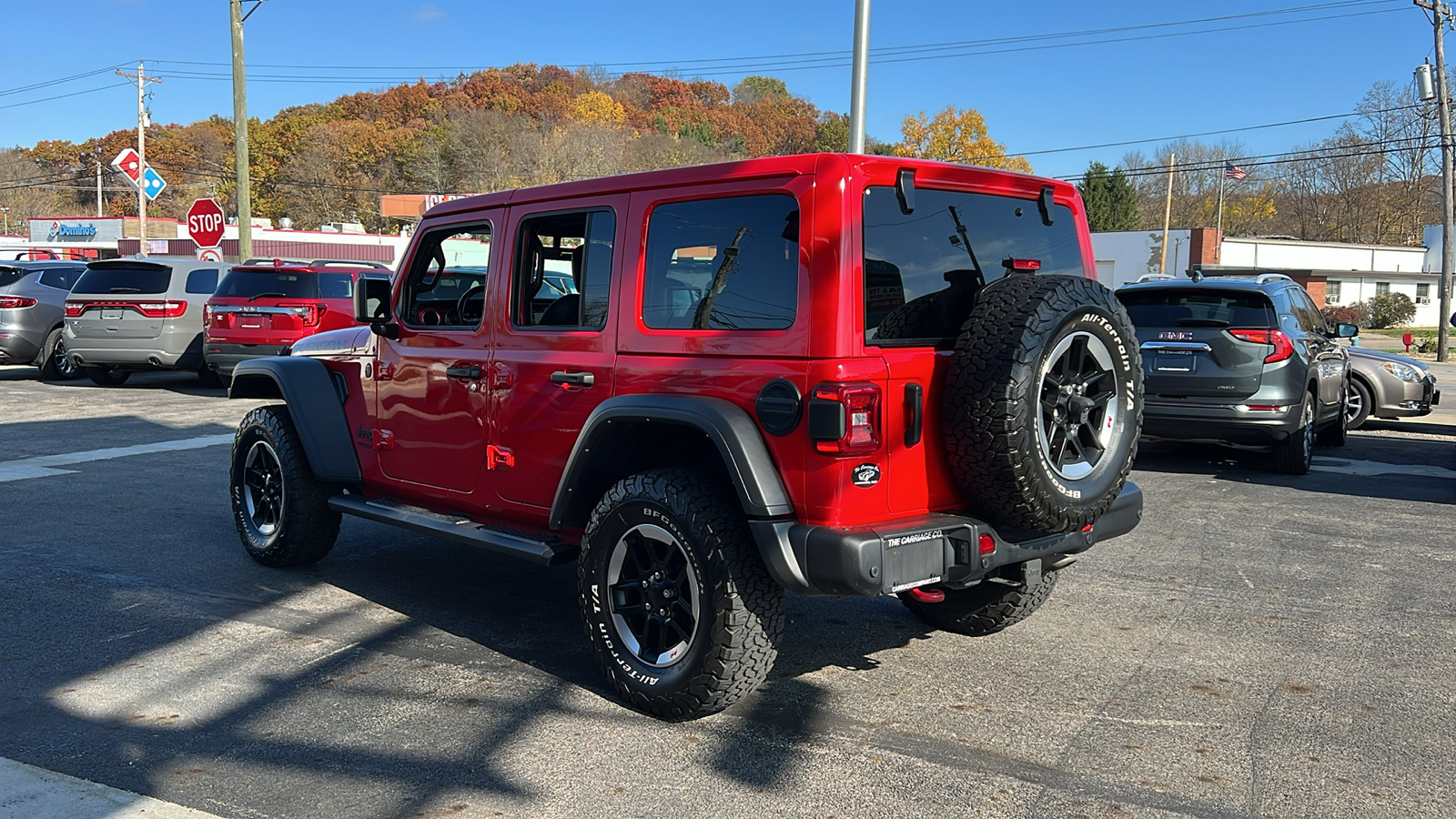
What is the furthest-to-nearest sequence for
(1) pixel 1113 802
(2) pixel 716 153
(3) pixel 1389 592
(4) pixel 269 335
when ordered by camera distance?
(2) pixel 716 153, (4) pixel 269 335, (3) pixel 1389 592, (1) pixel 1113 802

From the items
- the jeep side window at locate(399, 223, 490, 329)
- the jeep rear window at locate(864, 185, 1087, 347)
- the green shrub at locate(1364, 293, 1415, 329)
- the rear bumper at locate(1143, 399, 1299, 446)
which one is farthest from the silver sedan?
Answer: the green shrub at locate(1364, 293, 1415, 329)

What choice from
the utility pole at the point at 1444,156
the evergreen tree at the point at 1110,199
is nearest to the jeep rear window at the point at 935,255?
A: the utility pole at the point at 1444,156

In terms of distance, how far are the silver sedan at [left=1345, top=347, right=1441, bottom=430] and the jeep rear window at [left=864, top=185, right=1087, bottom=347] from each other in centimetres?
1033

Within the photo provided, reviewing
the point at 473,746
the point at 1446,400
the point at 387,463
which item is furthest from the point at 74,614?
the point at 1446,400

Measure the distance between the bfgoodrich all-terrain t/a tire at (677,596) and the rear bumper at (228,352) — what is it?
11004mm

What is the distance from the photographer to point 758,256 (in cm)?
398

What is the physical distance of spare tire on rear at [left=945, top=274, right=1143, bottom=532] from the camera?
3.71 m

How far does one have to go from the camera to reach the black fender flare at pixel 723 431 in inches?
147

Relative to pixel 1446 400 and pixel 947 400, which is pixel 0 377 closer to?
pixel 947 400

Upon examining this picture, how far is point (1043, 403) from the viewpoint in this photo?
153 inches

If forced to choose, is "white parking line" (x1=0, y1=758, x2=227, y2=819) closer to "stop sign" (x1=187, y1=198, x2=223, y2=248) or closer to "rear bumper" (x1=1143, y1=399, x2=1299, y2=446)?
"rear bumper" (x1=1143, y1=399, x2=1299, y2=446)

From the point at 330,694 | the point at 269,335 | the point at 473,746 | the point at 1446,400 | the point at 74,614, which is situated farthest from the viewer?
the point at 1446,400

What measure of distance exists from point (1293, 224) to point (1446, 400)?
73.5 meters

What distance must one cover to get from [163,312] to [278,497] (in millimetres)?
10487
